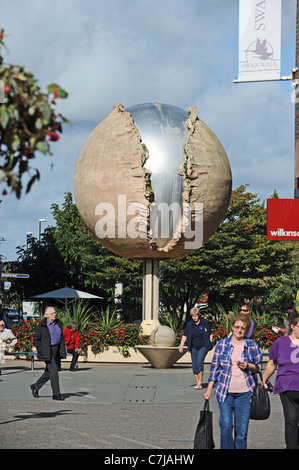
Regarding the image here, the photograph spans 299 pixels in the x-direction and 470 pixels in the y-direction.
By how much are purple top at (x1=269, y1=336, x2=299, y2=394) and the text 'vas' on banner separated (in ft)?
87.6

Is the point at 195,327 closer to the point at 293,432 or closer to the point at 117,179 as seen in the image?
the point at 117,179

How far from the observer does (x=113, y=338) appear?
904 inches

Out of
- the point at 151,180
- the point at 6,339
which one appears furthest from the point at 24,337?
the point at 6,339

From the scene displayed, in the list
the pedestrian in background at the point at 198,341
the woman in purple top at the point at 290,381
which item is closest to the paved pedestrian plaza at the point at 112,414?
the pedestrian in background at the point at 198,341

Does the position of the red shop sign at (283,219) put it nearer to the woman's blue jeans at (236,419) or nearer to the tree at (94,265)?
the tree at (94,265)

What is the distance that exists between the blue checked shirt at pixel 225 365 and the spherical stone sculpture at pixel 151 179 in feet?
44.5

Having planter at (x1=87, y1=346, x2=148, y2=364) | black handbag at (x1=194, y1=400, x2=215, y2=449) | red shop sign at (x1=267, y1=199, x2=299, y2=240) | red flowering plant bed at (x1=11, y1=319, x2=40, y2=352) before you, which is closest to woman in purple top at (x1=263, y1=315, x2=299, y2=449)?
black handbag at (x1=194, y1=400, x2=215, y2=449)

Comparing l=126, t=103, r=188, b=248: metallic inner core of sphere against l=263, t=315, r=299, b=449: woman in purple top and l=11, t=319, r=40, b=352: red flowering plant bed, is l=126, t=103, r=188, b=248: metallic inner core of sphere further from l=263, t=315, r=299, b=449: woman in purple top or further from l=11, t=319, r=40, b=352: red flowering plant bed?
l=263, t=315, r=299, b=449: woman in purple top

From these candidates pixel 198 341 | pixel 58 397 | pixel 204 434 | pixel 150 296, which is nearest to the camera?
pixel 204 434

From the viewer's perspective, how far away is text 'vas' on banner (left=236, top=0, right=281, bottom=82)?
34.3 m

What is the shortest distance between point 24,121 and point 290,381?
4.83 m

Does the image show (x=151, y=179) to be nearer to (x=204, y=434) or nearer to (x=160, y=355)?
(x=160, y=355)

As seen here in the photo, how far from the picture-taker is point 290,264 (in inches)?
1519
